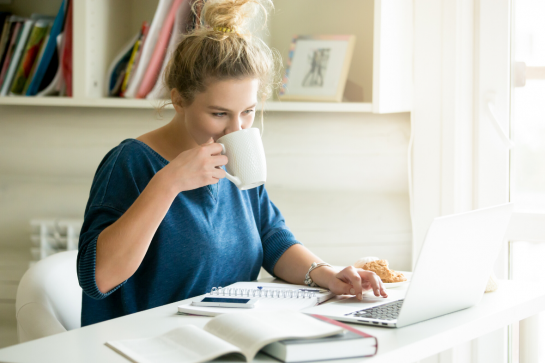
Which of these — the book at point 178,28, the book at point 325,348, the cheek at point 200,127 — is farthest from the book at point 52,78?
the book at point 325,348

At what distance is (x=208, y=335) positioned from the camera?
28.9 inches

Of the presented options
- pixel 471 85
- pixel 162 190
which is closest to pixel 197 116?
pixel 162 190

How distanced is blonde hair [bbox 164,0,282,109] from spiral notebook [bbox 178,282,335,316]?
16.3 inches

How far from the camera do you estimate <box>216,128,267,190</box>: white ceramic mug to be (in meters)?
1.06

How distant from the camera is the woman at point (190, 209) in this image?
3.29 feet

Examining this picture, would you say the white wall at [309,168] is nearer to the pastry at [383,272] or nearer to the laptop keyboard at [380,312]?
the pastry at [383,272]

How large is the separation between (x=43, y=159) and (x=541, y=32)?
163 centimetres

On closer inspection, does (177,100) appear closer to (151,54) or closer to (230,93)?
(230,93)

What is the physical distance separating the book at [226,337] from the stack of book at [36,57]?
119 cm

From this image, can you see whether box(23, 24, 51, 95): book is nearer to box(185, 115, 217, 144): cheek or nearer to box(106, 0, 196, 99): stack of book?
box(106, 0, 196, 99): stack of book

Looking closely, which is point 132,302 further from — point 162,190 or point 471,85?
point 471,85

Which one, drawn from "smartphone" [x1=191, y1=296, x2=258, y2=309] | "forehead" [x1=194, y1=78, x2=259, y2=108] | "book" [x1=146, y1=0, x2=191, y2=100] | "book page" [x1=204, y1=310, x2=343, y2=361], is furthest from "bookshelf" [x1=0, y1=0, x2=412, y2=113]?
"book page" [x1=204, y1=310, x2=343, y2=361]

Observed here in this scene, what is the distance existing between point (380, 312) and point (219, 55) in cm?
61

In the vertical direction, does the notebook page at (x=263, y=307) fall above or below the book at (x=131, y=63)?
below
